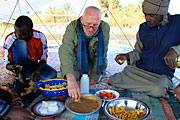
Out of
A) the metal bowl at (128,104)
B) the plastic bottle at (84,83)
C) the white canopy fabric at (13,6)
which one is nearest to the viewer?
the metal bowl at (128,104)

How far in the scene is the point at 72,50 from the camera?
1653 millimetres

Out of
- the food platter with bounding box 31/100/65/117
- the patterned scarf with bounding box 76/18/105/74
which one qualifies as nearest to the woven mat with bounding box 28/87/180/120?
the food platter with bounding box 31/100/65/117

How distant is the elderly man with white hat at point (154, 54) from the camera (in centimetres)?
146

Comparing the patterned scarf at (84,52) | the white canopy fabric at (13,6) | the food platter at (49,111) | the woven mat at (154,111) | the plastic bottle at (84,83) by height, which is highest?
the white canopy fabric at (13,6)

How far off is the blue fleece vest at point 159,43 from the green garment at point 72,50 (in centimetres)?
44

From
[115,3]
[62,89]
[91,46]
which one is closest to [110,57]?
[91,46]

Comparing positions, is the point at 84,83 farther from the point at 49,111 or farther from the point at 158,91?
the point at 158,91

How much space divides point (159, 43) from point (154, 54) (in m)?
0.12

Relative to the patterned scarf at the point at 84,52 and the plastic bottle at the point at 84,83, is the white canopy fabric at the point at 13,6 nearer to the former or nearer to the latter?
the patterned scarf at the point at 84,52

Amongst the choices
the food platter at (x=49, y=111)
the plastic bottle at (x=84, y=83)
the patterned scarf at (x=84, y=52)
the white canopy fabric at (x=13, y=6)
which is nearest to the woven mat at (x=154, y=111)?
the food platter at (x=49, y=111)

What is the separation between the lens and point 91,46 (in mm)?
1811

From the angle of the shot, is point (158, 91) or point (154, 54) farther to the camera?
point (154, 54)

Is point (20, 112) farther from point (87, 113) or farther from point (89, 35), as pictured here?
point (89, 35)

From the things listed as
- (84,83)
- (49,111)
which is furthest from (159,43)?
(49,111)
